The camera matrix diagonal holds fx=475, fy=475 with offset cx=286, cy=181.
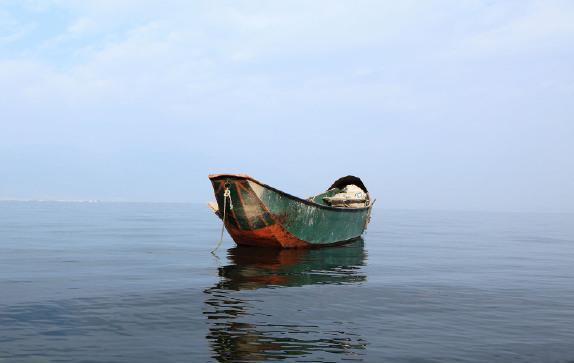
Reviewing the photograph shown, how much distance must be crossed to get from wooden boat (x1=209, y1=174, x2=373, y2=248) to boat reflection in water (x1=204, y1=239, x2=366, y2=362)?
2121 millimetres

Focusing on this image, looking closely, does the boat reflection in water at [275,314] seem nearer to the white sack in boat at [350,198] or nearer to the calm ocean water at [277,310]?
the calm ocean water at [277,310]

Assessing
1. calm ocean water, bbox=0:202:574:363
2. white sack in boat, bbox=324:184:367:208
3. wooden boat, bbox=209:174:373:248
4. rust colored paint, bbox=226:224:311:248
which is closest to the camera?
calm ocean water, bbox=0:202:574:363

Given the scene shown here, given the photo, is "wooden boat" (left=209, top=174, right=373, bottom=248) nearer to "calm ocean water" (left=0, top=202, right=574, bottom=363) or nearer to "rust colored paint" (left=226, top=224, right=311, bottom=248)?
"rust colored paint" (left=226, top=224, right=311, bottom=248)

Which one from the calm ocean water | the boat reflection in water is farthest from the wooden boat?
the boat reflection in water

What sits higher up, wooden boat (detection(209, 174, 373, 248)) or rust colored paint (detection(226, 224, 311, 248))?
wooden boat (detection(209, 174, 373, 248))

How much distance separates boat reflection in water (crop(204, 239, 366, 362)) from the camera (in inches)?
243

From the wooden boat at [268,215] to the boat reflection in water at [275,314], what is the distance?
2.12m

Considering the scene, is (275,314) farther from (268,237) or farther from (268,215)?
(268,237)

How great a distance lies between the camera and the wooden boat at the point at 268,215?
54.2 ft

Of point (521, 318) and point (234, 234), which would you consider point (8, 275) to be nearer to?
point (234, 234)

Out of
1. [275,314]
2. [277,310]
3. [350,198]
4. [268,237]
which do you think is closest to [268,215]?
[268,237]

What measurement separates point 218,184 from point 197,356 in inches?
446

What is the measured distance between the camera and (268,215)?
55.4 ft

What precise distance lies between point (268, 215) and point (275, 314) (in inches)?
347
